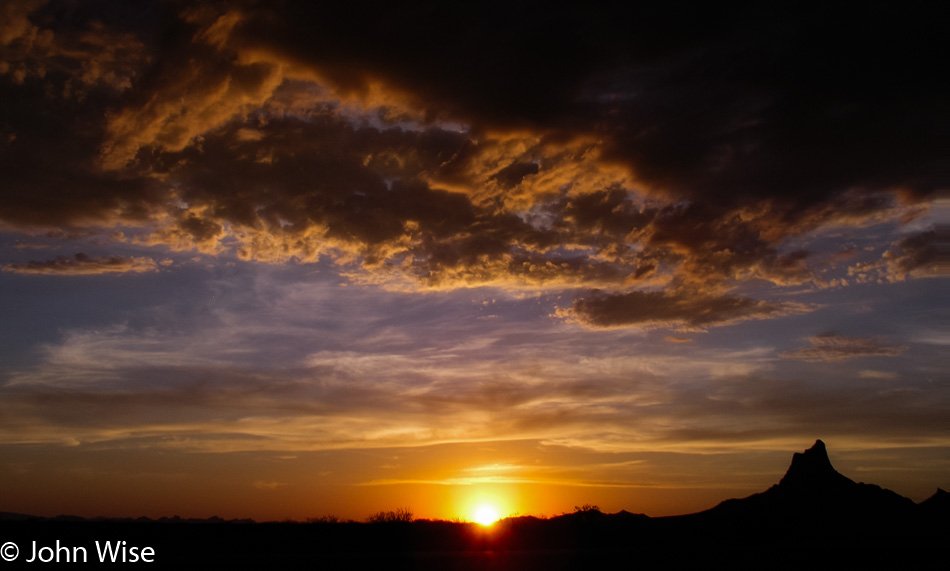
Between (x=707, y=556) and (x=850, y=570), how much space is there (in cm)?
465

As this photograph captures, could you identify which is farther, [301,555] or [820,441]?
[820,441]

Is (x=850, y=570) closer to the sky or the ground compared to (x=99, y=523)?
closer to the ground

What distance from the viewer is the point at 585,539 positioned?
27.6 m

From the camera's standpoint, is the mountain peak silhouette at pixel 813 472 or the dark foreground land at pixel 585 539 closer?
the dark foreground land at pixel 585 539

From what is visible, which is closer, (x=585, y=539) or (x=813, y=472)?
(x=585, y=539)

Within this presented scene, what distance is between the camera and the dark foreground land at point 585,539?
18516 millimetres

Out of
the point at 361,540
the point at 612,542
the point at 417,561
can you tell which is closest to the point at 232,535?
the point at 361,540

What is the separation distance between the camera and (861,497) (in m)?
35.3

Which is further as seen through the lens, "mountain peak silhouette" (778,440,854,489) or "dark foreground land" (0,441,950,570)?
"mountain peak silhouette" (778,440,854,489)

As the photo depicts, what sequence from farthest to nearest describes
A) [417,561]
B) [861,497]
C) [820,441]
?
[820,441] → [861,497] → [417,561]

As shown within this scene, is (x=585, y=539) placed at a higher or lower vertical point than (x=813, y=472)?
lower

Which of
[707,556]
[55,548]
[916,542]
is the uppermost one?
[55,548]

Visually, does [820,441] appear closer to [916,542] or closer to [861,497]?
[861,497]

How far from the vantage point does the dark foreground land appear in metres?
18.5
